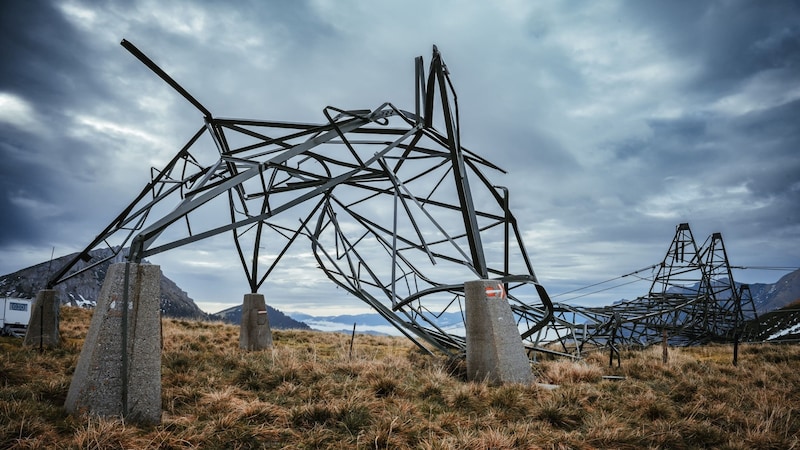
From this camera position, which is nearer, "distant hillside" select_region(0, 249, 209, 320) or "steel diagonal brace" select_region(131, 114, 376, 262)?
"steel diagonal brace" select_region(131, 114, 376, 262)

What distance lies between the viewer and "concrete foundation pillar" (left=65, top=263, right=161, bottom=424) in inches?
233

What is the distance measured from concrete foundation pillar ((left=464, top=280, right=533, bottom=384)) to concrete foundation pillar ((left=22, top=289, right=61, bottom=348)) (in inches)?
457

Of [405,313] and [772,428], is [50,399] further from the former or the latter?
[772,428]

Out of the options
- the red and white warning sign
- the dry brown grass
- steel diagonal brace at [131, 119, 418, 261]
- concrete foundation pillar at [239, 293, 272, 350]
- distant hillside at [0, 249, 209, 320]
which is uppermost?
distant hillside at [0, 249, 209, 320]

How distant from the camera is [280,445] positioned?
18.4 ft

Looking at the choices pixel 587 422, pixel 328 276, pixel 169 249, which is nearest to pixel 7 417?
pixel 169 249

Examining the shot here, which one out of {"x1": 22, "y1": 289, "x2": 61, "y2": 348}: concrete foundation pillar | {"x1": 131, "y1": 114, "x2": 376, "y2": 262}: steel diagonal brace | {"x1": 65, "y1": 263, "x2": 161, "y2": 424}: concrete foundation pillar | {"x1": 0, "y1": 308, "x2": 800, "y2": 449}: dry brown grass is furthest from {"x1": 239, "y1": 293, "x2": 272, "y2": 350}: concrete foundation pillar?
{"x1": 65, "y1": 263, "x2": 161, "y2": 424}: concrete foundation pillar

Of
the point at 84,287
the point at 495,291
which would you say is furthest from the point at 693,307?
the point at 84,287

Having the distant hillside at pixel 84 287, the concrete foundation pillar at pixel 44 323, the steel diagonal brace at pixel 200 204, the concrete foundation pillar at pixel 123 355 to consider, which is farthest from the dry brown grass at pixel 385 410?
the distant hillside at pixel 84 287

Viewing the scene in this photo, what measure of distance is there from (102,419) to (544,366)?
1030cm

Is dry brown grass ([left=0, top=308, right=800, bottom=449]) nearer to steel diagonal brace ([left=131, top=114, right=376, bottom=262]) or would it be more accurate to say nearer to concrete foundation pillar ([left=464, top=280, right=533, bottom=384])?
concrete foundation pillar ([left=464, top=280, right=533, bottom=384])

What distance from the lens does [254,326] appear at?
541 inches

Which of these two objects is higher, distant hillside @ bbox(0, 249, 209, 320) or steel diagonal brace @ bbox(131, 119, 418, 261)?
distant hillside @ bbox(0, 249, 209, 320)

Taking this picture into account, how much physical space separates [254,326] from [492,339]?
8391 millimetres
